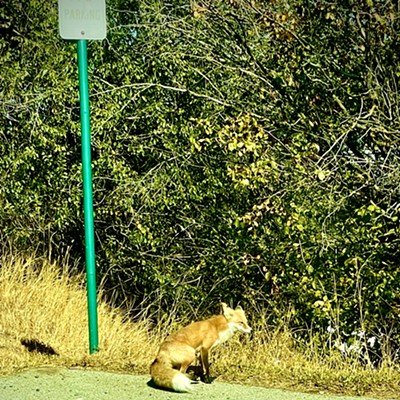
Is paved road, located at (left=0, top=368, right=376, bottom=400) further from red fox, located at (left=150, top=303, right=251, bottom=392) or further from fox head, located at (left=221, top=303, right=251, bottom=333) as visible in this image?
fox head, located at (left=221, top=303, right=251, bottom=333)

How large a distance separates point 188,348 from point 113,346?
4.45 ft

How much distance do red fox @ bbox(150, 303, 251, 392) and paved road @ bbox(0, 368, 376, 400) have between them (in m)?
0.10

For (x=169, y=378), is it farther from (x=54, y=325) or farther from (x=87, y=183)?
(x=54, y=325)

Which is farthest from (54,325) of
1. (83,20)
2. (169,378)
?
(83,20)

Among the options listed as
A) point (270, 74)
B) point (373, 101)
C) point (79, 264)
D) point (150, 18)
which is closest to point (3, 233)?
point (79, 264)

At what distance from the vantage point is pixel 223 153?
922 cm

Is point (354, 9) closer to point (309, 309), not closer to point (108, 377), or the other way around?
point (309, 309)

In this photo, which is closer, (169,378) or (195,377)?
(169,378)

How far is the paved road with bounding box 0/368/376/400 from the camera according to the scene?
5.59m

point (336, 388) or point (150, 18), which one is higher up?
point (150, 18)

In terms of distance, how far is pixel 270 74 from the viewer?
8.79m

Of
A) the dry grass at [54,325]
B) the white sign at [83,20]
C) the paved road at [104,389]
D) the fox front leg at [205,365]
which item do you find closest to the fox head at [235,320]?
the fox front leg at [205,365]

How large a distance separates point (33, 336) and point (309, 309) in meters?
3.01

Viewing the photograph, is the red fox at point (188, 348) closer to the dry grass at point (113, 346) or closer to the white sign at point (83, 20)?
the dry grass at point (113, 346)
